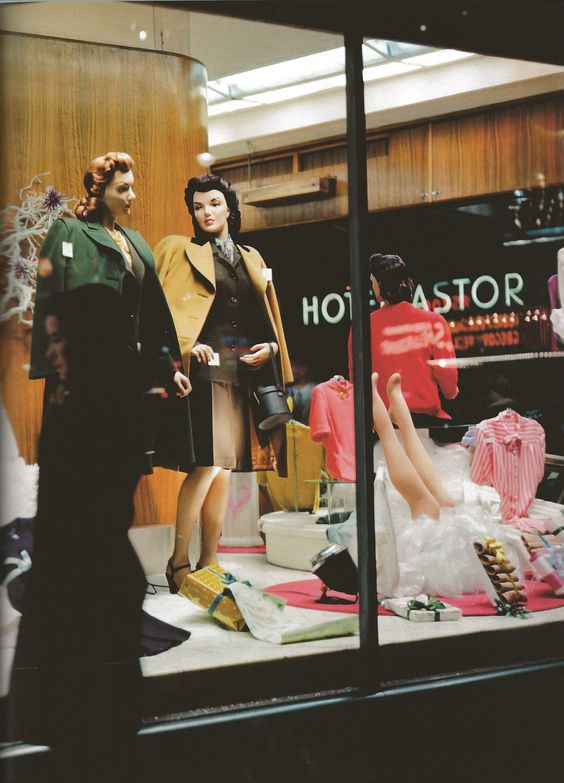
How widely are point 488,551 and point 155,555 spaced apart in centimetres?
157

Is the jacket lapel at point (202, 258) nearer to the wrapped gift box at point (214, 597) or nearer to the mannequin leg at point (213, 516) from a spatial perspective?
the mannequin leg at point (213, 516)

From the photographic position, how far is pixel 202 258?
142 inches

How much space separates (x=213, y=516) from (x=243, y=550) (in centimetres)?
20

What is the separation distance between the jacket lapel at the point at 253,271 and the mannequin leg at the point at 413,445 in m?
0.78

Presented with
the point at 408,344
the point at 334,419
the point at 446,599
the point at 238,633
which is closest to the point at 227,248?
the point at 334,419

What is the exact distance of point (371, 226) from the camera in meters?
4.14

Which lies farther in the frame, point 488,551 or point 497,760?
point 488,551

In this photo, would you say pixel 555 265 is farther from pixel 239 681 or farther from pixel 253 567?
pixel 239 681

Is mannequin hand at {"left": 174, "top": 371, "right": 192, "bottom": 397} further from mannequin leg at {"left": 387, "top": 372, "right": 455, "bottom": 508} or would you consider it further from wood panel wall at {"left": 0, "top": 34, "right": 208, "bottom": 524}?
mannequin leg at {"left": 387, "top": 372, "right": 455, "bottom": 508}

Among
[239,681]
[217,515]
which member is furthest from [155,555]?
[239,681]

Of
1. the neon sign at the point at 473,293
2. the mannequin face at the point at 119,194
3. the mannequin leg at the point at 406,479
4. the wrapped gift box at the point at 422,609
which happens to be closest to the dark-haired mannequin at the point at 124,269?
the mannequin face at the point at 119,194

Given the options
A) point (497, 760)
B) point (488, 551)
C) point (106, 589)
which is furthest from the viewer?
point (488, 551)

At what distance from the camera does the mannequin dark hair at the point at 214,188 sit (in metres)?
3.61

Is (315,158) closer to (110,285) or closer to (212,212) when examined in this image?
(212,212)
